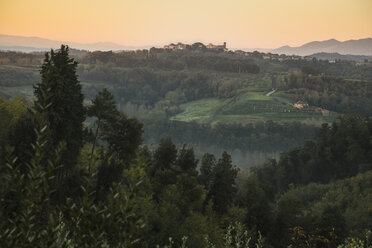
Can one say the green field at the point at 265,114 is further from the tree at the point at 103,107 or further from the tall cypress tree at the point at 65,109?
the tall cypress tree at the point at 65,109

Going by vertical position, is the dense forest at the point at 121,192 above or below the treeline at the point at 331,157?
above

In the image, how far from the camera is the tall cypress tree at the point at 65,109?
1407 inches

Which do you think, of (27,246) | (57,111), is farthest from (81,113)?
(27,246)

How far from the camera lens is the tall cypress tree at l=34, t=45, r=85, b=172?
3575 cm

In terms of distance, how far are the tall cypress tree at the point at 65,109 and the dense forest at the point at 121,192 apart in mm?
107

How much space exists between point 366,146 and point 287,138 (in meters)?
77.2

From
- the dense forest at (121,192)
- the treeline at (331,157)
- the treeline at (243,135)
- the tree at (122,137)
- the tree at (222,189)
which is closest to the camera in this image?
the dense forest at (121,192)

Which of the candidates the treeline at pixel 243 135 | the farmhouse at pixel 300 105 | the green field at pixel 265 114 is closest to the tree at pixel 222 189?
the treeline at pixel 243 135

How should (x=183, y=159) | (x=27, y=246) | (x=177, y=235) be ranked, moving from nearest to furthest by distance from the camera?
1. (x=27, y=246)
2. (x=177, y=235)
3. (x=183, y=159)

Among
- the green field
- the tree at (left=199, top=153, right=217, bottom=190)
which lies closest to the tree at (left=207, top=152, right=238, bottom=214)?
the tree at (left=199, top=153, right=217, bottom=190)

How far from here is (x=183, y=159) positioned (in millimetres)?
51031

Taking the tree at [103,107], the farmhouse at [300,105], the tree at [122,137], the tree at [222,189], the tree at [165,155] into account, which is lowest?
the farmhouse at [300,105]

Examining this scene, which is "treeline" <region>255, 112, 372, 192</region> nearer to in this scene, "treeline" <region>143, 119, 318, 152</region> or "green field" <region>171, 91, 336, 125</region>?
"treeline" <region>143, 119, 318, 152</region>

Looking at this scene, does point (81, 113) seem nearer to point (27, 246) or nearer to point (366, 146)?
point (27, 246)
